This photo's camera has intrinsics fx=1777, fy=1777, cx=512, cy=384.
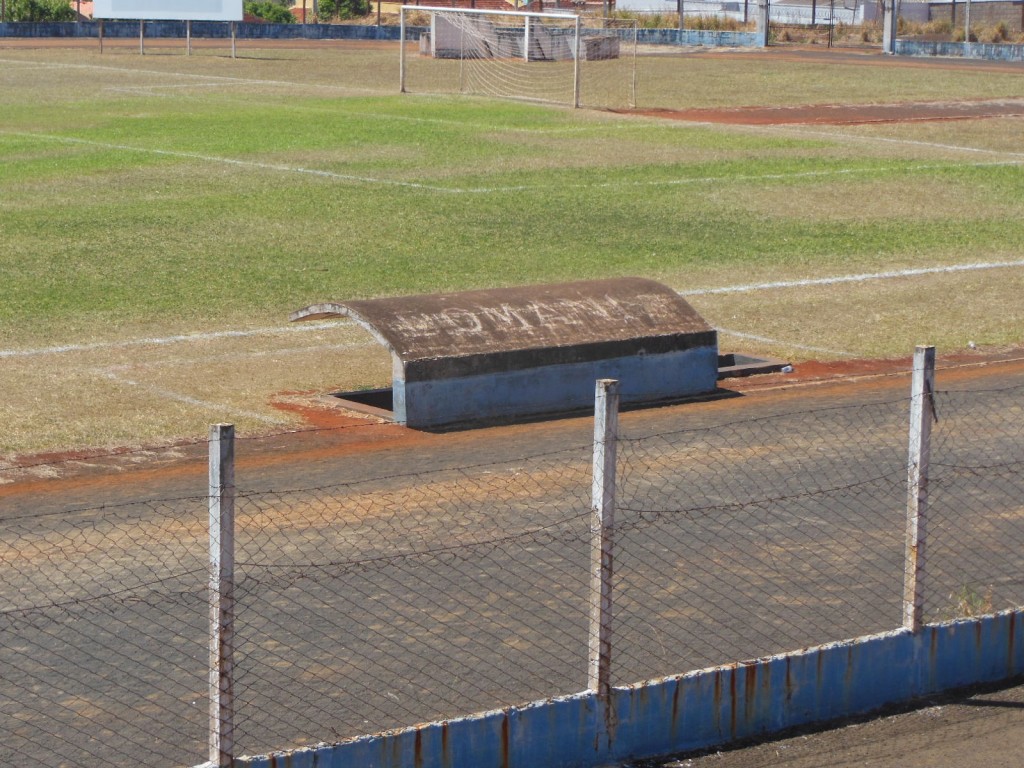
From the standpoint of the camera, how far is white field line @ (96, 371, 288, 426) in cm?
1420

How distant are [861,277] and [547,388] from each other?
337 inches

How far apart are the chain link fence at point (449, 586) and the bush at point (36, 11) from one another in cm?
8395

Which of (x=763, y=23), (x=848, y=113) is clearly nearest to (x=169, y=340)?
(x=848, y=113)

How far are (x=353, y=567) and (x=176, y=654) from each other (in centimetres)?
154

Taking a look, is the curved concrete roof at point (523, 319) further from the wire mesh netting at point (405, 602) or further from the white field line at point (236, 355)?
the wire mesh netting at point (405, 602)

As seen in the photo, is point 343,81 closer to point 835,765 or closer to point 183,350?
point 183,350

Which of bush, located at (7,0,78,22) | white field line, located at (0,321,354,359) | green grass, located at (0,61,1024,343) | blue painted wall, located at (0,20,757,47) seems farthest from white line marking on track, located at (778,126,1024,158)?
bush, located at (7,0,78,22)

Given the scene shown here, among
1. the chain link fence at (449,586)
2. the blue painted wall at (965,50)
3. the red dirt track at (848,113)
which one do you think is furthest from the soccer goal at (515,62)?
the chain link fence at (449,586)

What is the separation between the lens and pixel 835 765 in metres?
7.78

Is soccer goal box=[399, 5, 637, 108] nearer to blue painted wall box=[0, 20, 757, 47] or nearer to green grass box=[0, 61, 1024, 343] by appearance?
green grass box=[0, 61, 1024, 343]

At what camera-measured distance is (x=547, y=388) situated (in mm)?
14344

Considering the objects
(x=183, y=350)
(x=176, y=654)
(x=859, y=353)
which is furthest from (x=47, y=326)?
(x=176, y=654)

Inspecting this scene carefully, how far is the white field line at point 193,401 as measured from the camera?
14.2 metres

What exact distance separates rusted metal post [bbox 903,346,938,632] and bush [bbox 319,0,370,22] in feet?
355
